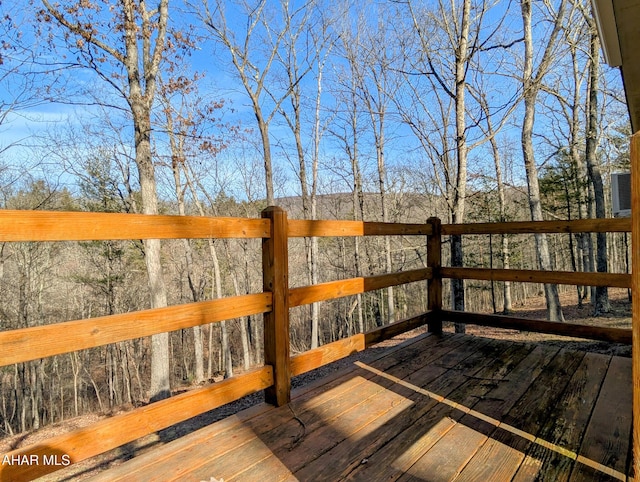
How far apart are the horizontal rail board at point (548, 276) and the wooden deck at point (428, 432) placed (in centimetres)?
57

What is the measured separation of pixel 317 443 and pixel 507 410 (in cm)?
104

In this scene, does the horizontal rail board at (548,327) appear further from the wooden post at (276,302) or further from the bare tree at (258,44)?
the bare tree at (258,44)

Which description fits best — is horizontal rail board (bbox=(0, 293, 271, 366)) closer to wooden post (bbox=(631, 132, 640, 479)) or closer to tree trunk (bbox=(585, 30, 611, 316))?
wooden post (bbox=(631, 132, 640, 479))

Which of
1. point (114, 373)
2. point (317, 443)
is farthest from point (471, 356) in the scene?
point (114, 373)

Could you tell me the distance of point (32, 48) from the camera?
6863 millimetres

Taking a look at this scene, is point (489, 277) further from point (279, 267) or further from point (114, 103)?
point (114, 103)

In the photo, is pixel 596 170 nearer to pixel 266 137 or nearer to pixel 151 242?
pixel 266 137

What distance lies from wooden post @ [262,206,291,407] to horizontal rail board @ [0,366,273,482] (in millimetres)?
108

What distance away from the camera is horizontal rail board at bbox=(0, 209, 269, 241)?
3.90 feet

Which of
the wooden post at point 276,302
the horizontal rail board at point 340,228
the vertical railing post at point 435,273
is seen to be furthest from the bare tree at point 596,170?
the wooden post at point 276,302

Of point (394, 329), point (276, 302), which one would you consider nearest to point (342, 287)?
point (276, 302)

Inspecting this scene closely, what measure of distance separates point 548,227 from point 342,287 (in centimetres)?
183

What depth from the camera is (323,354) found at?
225 cm

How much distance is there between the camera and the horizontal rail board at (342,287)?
6.97 feet
